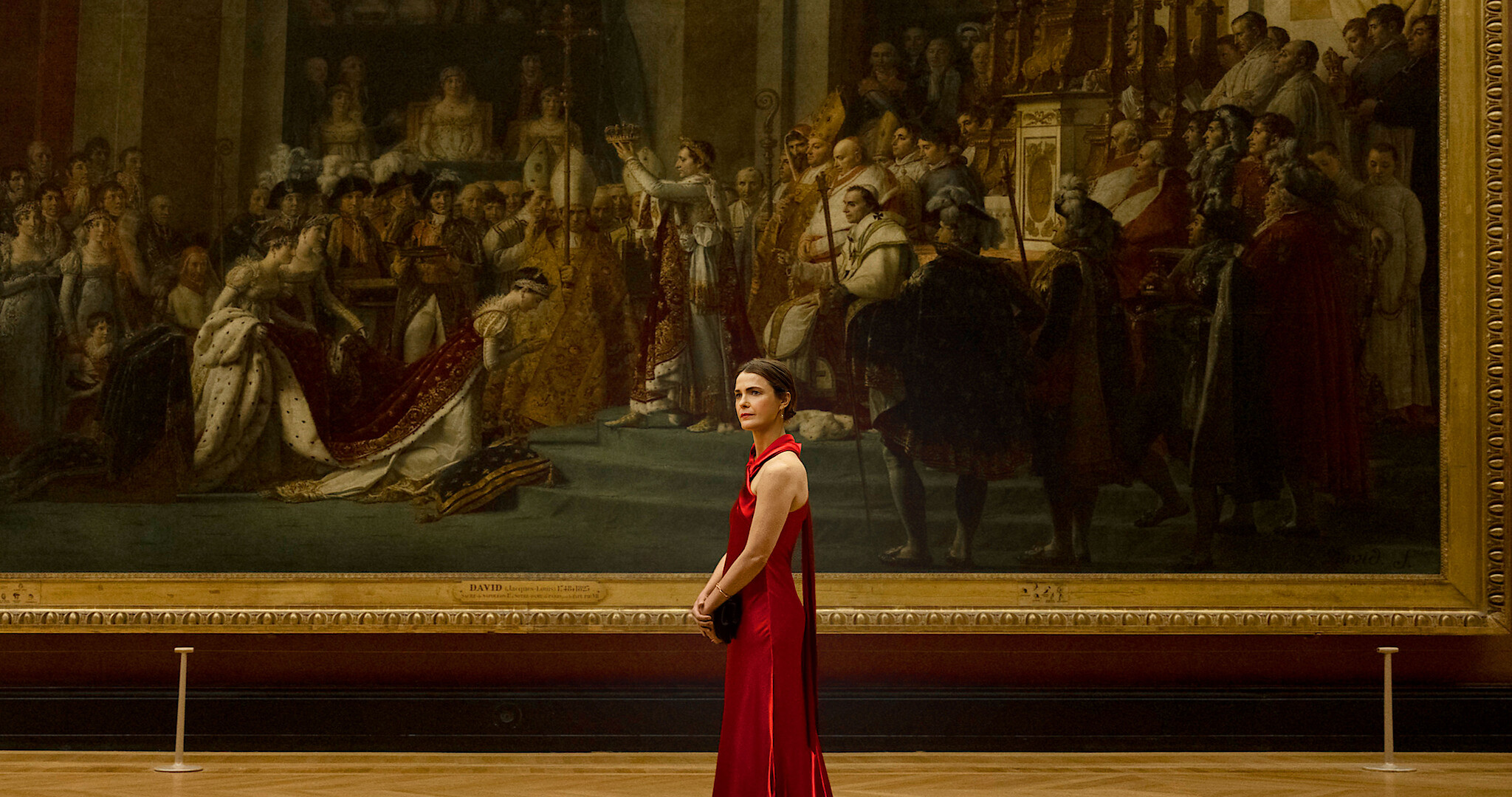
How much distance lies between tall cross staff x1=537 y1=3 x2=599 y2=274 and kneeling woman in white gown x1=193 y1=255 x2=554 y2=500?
1.06 ft

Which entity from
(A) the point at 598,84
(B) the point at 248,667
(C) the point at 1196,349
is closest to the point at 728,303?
(A) the point at 598,84

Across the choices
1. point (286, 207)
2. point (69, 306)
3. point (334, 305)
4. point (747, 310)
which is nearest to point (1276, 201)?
point (747, 310)

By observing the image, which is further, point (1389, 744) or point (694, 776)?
point (1389, 744)

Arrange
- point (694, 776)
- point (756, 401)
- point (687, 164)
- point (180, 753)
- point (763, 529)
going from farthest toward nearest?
point (687, 164)
point (180, 753)
point (694, 776)
point (756, 401)
point (763, 529)

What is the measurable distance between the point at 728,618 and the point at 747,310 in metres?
3.35

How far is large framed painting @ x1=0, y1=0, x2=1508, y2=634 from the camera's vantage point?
713cm

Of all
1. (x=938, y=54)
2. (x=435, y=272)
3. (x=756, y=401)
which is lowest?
(x=756, y=401)

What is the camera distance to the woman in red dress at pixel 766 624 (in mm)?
4109

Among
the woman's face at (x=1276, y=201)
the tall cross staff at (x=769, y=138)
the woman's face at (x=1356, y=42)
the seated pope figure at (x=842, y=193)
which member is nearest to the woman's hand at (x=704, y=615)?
the seated pope figure at (x=842, y=193)

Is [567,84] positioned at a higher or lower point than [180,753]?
higher

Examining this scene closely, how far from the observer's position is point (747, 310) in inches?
287

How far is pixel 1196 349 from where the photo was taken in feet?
23.6

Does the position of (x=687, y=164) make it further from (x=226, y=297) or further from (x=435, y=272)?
(x=226, y=297)
